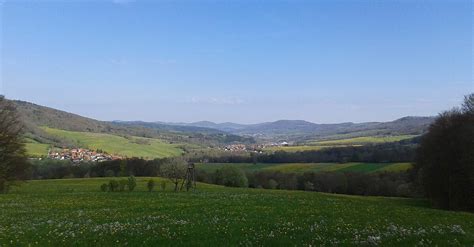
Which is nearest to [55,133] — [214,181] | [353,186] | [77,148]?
[77,148]

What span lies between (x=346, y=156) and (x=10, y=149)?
113 m

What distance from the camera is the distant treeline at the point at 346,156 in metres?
121

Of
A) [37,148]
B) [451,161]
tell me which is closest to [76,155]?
[37,148]

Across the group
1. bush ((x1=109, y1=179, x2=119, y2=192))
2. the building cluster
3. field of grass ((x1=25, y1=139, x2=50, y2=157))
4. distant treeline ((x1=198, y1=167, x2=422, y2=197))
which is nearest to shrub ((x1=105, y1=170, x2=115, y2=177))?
distant treeline ((x1=198, y1=167, x2=422, y2=197))

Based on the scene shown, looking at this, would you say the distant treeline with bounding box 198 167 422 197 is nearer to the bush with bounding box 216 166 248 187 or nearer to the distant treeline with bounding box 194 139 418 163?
the bush with bounding box 216 166 248 187

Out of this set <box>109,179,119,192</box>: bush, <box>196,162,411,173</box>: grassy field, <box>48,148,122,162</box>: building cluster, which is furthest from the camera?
<box>48,148,122,162</box>: building cluster

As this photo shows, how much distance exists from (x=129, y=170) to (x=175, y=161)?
49766 mm

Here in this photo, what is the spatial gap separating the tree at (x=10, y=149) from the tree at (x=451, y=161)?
151ft

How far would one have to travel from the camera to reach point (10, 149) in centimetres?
4741

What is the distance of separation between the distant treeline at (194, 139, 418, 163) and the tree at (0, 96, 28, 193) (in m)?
95.2

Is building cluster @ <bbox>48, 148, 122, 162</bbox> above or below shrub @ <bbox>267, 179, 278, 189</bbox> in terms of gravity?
above

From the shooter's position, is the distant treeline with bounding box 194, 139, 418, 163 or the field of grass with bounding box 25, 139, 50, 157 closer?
the distant treeline with bounding box 194, 139, 418, 163

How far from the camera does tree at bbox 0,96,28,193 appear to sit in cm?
4631

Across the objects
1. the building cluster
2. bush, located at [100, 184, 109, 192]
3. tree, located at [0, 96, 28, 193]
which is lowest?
the building cluster
